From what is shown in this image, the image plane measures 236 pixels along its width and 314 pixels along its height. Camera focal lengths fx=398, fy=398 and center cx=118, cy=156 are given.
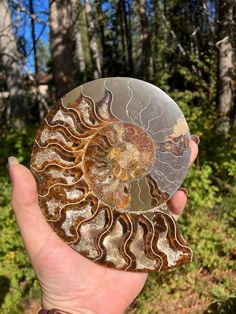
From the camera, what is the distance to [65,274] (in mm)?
2178

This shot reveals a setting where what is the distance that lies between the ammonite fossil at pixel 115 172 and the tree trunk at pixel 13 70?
6.59 meters

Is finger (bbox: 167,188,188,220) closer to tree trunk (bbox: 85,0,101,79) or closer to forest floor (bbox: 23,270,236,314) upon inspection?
forest floor (bbox: 23,270,236,314)

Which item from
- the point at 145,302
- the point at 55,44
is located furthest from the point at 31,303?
the point at 55,44

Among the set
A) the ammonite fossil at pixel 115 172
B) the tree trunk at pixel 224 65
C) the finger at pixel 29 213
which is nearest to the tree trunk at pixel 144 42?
the tree trunk at pixel 224 65

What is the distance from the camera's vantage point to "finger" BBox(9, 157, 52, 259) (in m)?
2.14

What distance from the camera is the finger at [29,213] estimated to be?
7.01 ft

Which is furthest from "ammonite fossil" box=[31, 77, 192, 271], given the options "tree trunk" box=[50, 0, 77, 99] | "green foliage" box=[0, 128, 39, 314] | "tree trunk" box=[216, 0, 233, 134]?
"tree trunk" box=[216, 0, 233, 134]

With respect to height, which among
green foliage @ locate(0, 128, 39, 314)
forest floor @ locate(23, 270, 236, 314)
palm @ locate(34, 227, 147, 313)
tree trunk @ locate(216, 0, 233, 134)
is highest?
tree trunk @ locate(216, 0, 233, 134)

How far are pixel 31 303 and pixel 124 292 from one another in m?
2.20

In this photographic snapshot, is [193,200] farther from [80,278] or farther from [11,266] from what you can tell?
[80,278]

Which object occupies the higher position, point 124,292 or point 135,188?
point 135,188

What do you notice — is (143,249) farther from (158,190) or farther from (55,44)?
(55,44)

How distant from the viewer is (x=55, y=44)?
→ 694cm

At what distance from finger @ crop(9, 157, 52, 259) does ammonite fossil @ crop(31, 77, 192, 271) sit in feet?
0.17
